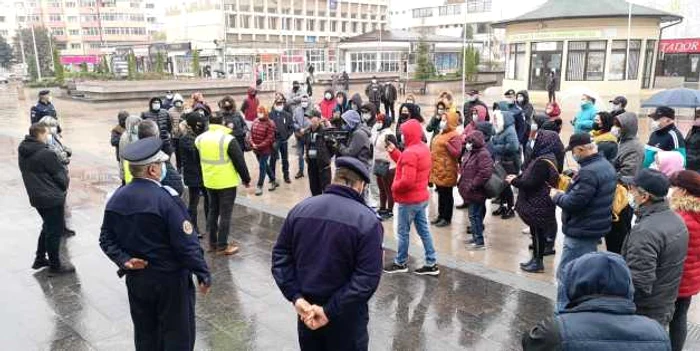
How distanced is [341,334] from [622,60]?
90.4ft

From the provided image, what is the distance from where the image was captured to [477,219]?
684 cm

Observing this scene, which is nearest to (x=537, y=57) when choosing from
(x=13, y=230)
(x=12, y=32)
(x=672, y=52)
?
(x=672, y=52)

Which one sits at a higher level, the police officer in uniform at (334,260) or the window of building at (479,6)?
the window of building at (479,6)

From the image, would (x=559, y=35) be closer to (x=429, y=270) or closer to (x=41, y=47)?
(x=429, y=270)

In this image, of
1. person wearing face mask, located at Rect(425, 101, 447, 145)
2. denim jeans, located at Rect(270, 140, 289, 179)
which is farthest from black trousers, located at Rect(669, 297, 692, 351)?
denim jeans, located at Rect(270, 140, 289, 179)

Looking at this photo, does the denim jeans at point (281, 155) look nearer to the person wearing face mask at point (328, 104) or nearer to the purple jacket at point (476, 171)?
the person wearing face mask at point (328, 104)

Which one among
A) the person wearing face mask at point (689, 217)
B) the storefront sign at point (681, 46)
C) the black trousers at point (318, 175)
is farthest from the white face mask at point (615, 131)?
the storefront sign at point (681, 46)

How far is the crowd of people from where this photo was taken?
302cm

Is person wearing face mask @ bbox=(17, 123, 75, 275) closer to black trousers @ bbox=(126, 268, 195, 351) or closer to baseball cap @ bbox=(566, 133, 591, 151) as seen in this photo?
black trousers @ bbox=(126, 268, 195, 351)

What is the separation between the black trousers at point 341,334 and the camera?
305 cm

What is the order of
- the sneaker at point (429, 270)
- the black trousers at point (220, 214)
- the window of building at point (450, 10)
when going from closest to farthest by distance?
the sneaker at point (429, 270) → the black trousers at point (220, 214) → the window of building at point (450, 10)

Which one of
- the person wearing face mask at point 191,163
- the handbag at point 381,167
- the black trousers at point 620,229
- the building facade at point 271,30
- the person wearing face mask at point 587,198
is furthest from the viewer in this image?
the building facade at point 271,30

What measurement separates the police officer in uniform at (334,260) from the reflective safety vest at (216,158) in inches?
140

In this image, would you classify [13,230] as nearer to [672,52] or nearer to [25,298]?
[25,298]
